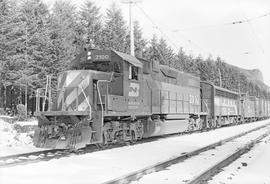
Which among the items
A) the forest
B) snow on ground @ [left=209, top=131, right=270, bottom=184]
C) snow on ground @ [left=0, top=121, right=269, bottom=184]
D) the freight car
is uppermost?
the forest

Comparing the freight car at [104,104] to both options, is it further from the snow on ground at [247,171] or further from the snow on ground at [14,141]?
the snow on ground at [247,171]

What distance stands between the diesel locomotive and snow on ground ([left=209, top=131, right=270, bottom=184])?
412 cm

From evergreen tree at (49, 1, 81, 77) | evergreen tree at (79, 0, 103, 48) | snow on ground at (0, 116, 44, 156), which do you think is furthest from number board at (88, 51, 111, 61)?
evergreen tree at (79, 0, 103, 48)

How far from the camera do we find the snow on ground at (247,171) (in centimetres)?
653

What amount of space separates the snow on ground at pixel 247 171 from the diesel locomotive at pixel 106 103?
4119mm

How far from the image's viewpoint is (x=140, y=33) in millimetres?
50812

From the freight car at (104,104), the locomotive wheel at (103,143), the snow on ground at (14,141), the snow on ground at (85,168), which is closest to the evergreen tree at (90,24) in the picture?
the snow on ground at (14,141)

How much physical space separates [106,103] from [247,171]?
4.97 metres

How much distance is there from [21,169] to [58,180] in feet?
5.28

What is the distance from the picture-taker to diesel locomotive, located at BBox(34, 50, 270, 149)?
10.6 metres

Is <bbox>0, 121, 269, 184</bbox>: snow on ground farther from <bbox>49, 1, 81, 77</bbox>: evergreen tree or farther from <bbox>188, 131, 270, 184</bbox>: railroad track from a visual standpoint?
<bbox>49, 1, 81, 77</bbox>: evergreen tree

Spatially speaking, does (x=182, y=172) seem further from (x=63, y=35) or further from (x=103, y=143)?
(x=63, y=35)

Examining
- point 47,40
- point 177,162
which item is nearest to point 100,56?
point 177,162

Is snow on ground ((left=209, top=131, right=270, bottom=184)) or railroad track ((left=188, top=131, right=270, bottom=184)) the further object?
snow on ground ((left=209, top=131, right=270, bottom=184))
